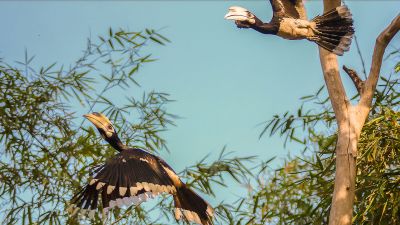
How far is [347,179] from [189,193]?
0.83 m

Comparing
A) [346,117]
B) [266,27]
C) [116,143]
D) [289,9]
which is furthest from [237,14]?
[116,143]

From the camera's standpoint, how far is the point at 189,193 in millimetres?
4637

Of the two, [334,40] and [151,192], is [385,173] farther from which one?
[151,192]

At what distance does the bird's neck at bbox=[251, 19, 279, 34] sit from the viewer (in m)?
4.30

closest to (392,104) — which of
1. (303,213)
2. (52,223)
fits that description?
(303,213)

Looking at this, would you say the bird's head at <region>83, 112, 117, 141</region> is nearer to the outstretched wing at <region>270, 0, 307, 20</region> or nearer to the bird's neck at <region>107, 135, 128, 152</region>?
the bird's neck at <region>107, 135, 128, 152</region>

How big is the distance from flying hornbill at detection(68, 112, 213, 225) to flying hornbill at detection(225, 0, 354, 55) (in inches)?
33.0

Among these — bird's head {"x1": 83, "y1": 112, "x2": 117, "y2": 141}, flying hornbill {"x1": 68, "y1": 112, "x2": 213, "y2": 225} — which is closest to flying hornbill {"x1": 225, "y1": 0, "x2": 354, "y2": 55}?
flying hornbill {"x1": 68, "y1": 112, "x2": 213, "y2": 225}

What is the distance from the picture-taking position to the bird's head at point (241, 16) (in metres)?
4.20

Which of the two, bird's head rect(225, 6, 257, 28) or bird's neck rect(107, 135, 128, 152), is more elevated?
bird's head rect(225, 6, 257, 28)

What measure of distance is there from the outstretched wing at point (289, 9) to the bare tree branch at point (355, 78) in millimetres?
336

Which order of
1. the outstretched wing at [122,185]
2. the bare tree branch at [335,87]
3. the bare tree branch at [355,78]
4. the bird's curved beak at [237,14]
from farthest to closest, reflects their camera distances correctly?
1. the bare tree branch at [355,78]
2. the bare tree branch at [335,87]
3. the outstretched wing at [122,185]
4. the bird's curved beak at [237,14]

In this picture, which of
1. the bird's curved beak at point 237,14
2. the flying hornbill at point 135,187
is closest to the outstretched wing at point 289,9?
the bird's curved beak at point 237,14

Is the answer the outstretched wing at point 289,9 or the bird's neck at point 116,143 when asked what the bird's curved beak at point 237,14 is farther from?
the bird's neck at point 116,143
